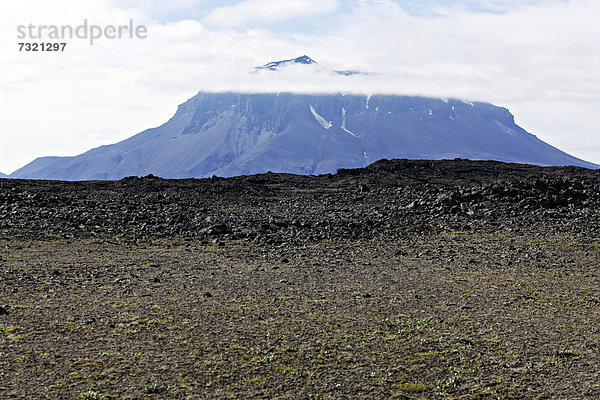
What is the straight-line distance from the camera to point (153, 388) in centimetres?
966

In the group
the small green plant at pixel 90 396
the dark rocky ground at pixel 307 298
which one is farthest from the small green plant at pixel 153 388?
the small green plant at pixel 90 396

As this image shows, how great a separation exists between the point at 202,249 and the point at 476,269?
495 inches

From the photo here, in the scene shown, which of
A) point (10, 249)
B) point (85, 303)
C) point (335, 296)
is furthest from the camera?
point (10, 249)

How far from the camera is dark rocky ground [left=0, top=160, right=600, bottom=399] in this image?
10219 millimetres

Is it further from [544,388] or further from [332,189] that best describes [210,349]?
[332,189]

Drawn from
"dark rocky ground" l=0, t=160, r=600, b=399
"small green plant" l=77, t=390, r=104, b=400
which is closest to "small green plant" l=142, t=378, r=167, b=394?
"dark rocky ground" l=0, t=160, r=600, b=399

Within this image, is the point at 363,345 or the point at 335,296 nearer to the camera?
the point at 363,345

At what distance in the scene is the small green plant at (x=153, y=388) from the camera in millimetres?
9602

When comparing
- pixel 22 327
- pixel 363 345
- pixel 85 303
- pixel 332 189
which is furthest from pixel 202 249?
pixel 332 189

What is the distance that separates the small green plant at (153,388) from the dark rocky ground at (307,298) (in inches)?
1.5

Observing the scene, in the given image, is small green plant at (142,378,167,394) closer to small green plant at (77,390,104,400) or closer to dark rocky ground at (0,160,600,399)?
dark rocky ground at (0,160,600,399)

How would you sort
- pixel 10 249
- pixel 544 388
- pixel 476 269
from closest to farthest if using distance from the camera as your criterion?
pixel 544 388
pixel 476 269
pixel 10 249

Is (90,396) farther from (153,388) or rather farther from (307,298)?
(307,298)

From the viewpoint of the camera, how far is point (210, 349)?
11695mm
